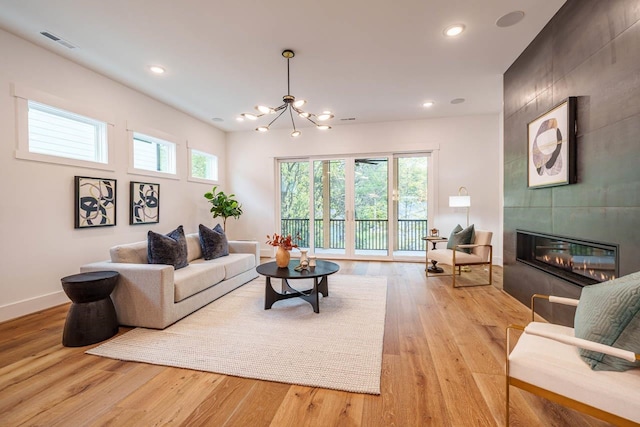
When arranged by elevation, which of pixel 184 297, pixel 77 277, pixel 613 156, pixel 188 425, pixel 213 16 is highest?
pixel 213 16

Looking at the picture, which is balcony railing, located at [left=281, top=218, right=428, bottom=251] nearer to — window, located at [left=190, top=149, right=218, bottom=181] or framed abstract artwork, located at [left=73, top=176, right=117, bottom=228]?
window, located at [left=190, top=149, right=218, bottom=181]

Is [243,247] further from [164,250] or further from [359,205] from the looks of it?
[359,205]

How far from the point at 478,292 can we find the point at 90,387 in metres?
4.09

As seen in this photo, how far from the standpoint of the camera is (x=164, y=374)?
1.97 metres

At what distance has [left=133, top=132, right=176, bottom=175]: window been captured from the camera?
4465 mm

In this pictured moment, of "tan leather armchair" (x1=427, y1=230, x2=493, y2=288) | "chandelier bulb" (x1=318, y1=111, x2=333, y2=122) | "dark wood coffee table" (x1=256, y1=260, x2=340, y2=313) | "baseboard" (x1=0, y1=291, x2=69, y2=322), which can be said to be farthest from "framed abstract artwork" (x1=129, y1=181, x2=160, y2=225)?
"tan leather armchair" (x1=427, y1=230, x2=493, y2=288)

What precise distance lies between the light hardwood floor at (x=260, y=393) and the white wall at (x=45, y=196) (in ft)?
2.48

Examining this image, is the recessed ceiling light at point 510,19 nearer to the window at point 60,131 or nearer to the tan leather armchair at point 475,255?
the tan leather armchair at point 475,255

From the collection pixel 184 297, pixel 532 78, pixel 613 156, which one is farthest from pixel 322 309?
pixel 532 78

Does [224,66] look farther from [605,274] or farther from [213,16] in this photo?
[605,274]

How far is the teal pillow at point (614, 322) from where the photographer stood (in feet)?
3.96

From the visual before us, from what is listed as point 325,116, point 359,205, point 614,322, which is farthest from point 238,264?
point 614,322

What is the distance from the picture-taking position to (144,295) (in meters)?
2.63


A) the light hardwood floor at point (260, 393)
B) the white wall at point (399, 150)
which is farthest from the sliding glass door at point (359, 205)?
the light hardwood floor at point (260, 393)
